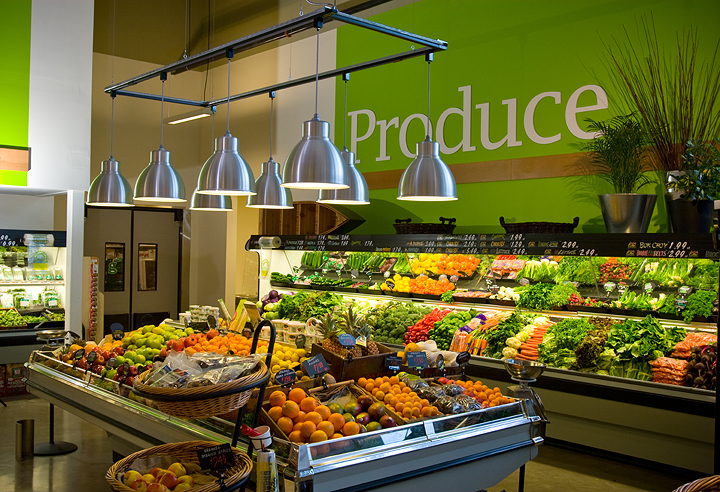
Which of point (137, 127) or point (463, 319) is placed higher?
point (137, 127)

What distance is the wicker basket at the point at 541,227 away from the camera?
603 cm

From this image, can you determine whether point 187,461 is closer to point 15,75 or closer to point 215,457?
point 215,457

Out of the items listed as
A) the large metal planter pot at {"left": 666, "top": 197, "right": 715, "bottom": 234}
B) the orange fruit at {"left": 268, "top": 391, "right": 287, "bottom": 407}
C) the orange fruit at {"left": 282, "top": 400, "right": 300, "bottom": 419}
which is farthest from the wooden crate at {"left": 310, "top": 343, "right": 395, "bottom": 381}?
the large metal planter pot at {"left": 666, "top": 197, "right": 715, "bottom": 234}

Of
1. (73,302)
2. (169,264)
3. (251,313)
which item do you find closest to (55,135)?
(73,302)

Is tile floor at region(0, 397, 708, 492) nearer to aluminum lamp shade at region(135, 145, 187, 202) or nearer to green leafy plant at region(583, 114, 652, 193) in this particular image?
aluminum lamp shade at region(135, 145, 187, 202)

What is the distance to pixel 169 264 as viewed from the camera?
12078mm

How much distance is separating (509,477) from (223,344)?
239cm

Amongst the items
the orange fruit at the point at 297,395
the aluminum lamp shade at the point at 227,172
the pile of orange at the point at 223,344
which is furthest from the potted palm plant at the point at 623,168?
the orange fruit at the point at 297,395

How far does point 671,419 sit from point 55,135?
270 inches

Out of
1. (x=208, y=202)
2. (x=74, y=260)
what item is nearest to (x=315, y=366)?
(x=208, y=202)

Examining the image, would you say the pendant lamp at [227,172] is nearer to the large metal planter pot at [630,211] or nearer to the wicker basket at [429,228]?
the large metal planter pot at [630,211]

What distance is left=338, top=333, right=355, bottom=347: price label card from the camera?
4.05m

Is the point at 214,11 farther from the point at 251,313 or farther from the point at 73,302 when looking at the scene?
the point at 251,313

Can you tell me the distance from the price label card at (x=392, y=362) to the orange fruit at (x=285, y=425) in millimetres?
1202
